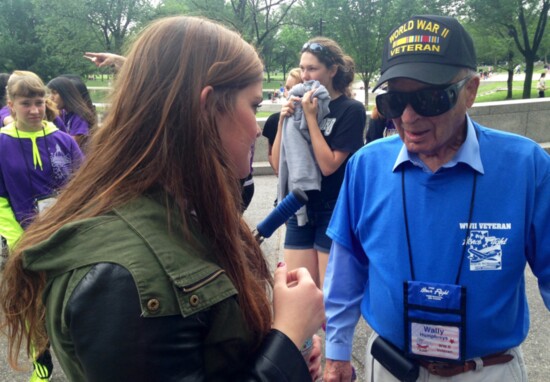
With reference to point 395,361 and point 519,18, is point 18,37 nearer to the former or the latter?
point 519,18

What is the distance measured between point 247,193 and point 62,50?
3520 centimetres

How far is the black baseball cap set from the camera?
184 cm

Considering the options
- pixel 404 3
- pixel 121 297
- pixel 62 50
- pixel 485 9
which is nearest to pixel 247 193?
pixel 121 297

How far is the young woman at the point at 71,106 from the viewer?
513cm

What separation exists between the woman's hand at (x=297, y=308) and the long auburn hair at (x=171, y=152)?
0.04 metres

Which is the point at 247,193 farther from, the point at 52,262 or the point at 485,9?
the point at 485,9

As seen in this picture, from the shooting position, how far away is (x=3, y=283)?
1.34m

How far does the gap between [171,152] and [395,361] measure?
125cm

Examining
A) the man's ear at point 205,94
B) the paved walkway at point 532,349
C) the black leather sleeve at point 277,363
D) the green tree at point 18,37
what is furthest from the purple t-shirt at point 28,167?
the green tree at point 18,37

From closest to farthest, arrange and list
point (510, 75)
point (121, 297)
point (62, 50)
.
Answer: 1. point (121, 297)
2. point (510, 75)
3. point (62, 50)

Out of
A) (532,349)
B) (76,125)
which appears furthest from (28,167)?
(532,349)

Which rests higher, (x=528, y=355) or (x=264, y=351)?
Answer: (x=264, y=351)

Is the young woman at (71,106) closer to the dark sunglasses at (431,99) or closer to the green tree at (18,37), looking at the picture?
the dark sunglasses at (431,99)

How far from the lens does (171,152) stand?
122 cm
